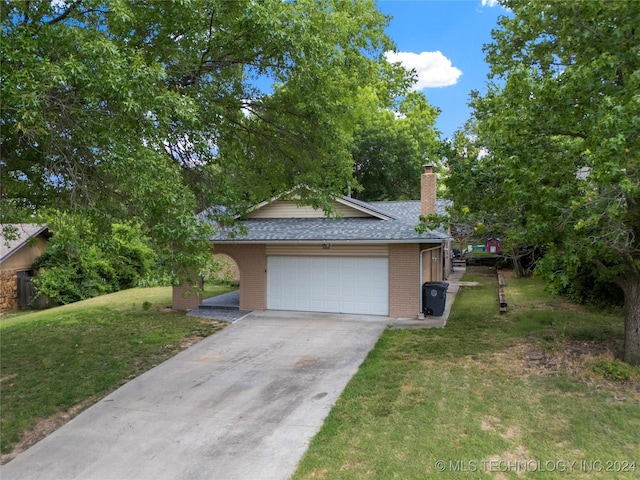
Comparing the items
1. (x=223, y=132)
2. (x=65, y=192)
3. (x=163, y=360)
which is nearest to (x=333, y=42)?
(x=223, y=132)

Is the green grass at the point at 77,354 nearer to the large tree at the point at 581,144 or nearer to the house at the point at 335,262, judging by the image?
the house at the point at 335,262

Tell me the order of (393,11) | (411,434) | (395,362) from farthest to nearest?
(393,11)
(395,362)
(411,434)

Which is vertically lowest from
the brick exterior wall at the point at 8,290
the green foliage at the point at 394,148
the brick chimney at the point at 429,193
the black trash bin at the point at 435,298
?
the brick exterior wall at the point at 8,290

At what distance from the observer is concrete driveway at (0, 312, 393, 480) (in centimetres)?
484

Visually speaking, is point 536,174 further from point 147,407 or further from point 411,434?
point 147,407

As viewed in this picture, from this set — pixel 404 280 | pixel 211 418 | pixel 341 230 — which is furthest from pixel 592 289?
pixel 211 418

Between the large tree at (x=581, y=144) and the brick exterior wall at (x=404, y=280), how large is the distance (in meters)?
4.52

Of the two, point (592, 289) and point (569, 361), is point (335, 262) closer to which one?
point (569, 361)

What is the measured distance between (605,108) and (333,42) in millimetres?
6195

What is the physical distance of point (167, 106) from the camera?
18.8 feet

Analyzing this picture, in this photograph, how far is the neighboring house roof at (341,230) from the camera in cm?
1195

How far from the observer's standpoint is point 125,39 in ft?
23.2

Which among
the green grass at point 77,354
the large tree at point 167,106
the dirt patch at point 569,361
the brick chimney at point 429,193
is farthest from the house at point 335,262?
the dirt patch at point 569,361

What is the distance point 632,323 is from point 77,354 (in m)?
11.3
